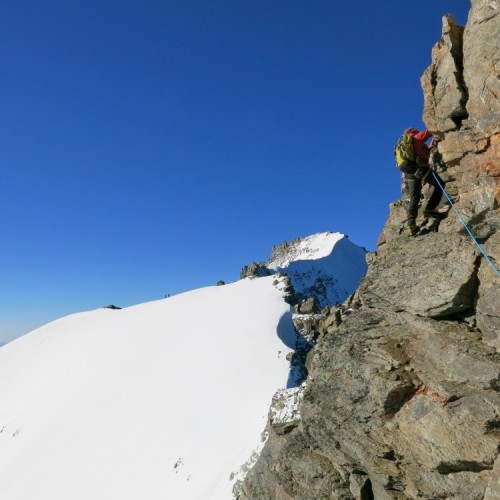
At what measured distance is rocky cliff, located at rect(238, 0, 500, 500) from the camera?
8.88m

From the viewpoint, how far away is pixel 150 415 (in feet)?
96.7

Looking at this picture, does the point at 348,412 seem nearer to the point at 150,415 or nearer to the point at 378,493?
the point at 378,493

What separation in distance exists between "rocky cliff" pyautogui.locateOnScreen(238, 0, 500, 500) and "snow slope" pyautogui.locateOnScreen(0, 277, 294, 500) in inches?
365

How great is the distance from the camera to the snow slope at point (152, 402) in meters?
23.9

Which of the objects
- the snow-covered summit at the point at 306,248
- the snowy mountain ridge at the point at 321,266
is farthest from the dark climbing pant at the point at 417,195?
the snow-covered summit at the point at 306,248

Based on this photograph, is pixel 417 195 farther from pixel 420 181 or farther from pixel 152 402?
pixel 152 402

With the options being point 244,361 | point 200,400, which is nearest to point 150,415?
point 200,400

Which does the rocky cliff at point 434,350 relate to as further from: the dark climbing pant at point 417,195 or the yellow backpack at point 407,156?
the yellow backpack at point 407,156

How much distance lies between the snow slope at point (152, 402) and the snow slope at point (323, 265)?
32.8 metres

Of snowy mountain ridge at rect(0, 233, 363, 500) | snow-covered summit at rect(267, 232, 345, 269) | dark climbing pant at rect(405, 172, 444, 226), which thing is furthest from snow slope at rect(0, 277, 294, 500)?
snow-covered summit at rect(267, 232, 345, 269)

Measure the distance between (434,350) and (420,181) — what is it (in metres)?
5.21

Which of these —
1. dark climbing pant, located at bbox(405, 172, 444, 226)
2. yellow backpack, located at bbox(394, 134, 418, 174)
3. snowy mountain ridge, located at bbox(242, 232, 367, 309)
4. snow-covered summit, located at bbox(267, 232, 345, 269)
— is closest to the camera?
dark climbing pant, located at bbox(405, 172, 444, 226)

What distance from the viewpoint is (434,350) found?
9.87 metres

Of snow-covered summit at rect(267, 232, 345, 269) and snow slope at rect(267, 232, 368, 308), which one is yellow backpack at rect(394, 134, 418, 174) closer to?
snow slope at rect(267, 232, 368, 308)
